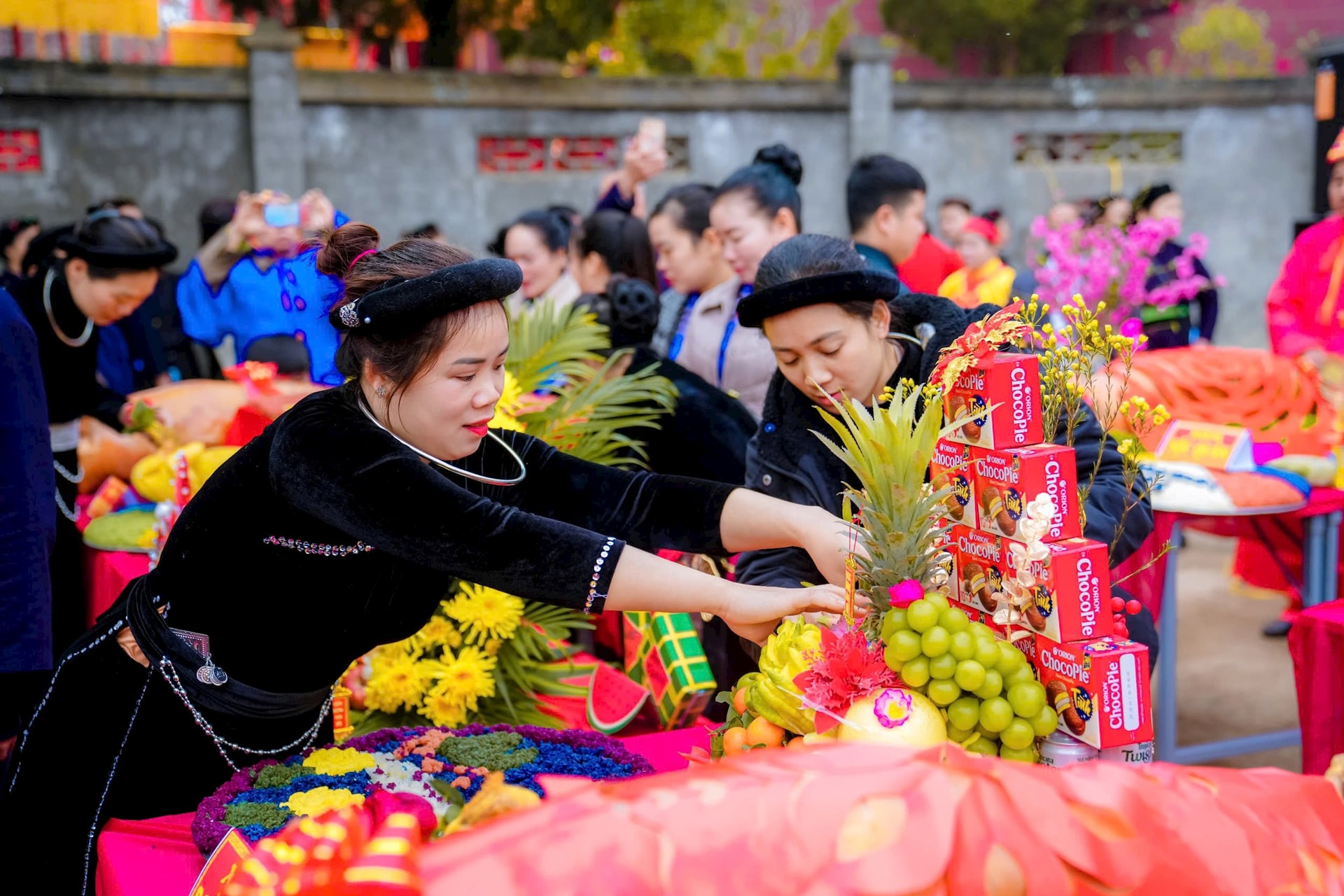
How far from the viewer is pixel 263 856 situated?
39.8 inches

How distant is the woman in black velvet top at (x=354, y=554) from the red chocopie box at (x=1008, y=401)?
0.24 m

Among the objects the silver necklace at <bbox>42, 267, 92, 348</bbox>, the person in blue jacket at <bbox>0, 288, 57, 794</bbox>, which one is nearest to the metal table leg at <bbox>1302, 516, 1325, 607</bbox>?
the person in blue jacket at <bbox>0, 288, 57, 794</bbox>

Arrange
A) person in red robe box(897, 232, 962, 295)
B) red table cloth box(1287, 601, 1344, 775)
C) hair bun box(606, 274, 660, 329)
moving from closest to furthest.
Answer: red table cloth box(1287, 601, 1344, 775), hair bun box(606, 274, 660, 329), person in red robe box(897, 232, 962, 295)

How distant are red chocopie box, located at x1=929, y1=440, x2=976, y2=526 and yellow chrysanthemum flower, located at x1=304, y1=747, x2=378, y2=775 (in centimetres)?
84

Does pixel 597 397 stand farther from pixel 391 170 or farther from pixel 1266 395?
pixel 391 170

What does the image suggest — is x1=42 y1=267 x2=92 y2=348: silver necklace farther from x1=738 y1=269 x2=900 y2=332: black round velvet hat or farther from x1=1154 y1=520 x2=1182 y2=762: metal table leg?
x1=1154 y1=520 x2=1182 y2=762: metal table leg

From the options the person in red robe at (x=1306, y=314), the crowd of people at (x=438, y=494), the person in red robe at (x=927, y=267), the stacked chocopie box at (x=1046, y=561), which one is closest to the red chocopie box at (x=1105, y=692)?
the stacked chocopie box at (x=1046, y=561)

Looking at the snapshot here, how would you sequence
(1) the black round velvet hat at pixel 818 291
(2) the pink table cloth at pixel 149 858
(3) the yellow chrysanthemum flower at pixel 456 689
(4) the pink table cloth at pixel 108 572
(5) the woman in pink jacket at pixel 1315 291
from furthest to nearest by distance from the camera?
(5) the woman in pink jacket at pixel 1315 291 < (4) the pink table cloth at pixel 108 572 < (3) the yellow chrysanthemum flower at pixel 456 689 < (1) the black round velvet hat at pixel 818 291 < (2) the pink table cloth at pixel 149 858

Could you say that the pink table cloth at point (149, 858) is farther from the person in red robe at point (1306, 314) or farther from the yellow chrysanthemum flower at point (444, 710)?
the person in red robe at point (1306, 314)

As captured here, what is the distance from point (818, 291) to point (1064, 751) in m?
0.81

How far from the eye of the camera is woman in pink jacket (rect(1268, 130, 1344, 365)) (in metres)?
3.71

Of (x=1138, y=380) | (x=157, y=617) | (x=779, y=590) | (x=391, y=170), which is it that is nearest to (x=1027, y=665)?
(x=779, y=590)

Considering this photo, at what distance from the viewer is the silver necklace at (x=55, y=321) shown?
3283mm

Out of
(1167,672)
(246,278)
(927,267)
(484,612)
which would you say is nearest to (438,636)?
(484,612)
